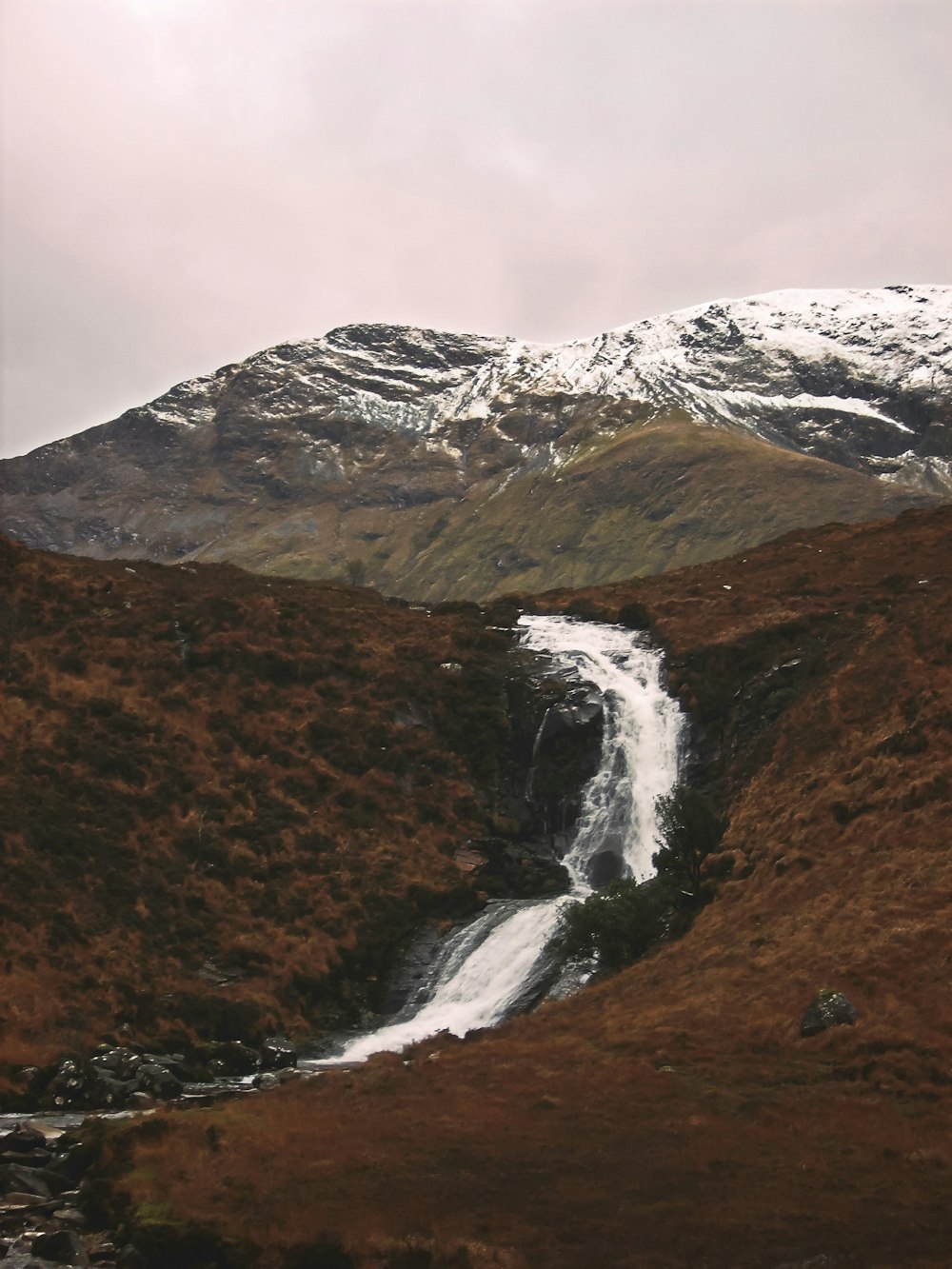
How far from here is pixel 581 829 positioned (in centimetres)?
6981

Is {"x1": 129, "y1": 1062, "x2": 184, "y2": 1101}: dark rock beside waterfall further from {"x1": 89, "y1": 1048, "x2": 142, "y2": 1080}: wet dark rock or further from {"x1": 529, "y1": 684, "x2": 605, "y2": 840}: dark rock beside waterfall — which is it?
{"x1": 529, "y1": 684, "x2": 605, "y2": 840}: dark rock beside waterfall

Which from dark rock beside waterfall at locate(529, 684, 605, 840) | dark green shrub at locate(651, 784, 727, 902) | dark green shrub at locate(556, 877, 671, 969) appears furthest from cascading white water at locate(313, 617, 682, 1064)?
dark green shrub at locate(651, 784, 727, 902)

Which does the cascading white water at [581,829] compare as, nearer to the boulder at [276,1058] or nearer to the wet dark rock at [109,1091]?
the boulder at [276,1058]

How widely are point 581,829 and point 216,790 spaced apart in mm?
19638

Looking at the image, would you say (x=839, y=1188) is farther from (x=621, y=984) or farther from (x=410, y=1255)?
(x=621, y=984)

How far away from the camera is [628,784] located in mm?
70750

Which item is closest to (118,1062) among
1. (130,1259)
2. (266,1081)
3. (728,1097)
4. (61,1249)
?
(266,1081)

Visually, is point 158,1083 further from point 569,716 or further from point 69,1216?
point 569,716

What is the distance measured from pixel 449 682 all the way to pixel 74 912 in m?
30.9

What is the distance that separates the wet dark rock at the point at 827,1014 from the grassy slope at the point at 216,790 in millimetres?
24752

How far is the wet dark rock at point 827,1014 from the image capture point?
3709cm

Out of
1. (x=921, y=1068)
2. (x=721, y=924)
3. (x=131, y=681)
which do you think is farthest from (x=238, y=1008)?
(x=921, y=1068)

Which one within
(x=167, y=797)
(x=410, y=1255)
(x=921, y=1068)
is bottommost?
(x=921, y=1068)

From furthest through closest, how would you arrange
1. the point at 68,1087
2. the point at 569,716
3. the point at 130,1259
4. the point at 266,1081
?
the point at 569,716, the point at 266,1081, the point at 68,1087, the point at 130,1259
